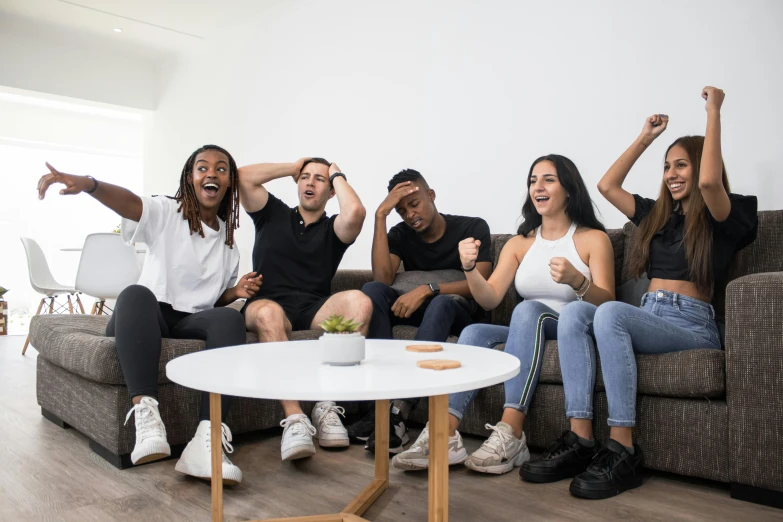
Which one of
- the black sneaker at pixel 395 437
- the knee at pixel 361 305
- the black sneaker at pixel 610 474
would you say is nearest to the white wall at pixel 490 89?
the knee at pixel 361 305

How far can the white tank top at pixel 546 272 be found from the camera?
84.2 inches

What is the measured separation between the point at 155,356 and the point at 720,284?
5.77ft

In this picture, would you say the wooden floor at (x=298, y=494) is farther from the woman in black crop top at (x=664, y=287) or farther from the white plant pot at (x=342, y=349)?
the white plant pot at (x=342, y=349)

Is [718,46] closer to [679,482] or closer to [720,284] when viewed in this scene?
[720,284]

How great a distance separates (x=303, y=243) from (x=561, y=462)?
1.31 meters

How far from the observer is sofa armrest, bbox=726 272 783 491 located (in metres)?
1.58

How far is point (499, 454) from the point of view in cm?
186

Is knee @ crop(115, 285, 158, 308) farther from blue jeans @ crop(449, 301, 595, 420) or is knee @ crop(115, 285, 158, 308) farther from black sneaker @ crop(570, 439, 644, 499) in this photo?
black sneaker @ crop(570, 439, 644, 499)

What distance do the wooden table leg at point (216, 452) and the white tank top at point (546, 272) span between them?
1.18 m

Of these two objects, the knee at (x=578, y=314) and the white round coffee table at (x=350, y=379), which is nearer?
the white round coffee table at (x=350, y=379)

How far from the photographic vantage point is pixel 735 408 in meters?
1.65

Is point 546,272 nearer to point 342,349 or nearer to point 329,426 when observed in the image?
point 329,426

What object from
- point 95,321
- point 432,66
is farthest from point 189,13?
point 95,321

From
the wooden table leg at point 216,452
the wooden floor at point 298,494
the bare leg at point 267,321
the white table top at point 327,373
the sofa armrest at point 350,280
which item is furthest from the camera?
the sofa armrest at point 350,280
